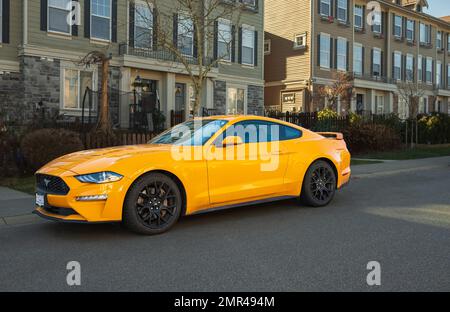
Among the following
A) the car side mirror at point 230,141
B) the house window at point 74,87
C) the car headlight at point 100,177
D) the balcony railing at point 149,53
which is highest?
the balcony railing at point 149,53

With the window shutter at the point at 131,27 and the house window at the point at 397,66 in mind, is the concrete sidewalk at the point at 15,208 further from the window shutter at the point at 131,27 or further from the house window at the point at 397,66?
the house window at the point at 397,66

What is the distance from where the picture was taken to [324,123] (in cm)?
1802

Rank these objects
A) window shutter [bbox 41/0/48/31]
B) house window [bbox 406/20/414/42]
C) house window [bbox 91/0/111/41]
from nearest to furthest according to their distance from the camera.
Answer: window shutter [bbox 41/0/48/31], house window [bbox 91/0/111/41], house window [bbox 406/20/414/42]

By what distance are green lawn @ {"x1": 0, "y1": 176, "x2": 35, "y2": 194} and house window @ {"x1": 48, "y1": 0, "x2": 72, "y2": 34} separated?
27.3 ft

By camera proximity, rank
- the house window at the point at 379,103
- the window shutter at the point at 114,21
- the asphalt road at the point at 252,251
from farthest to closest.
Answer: the house window at the point at 379,103 < the window shutter at the point at 114,21 < the asphalt road at the point at 252,251

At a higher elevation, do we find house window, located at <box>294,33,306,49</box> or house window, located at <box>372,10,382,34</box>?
house window, located at <box>372,10,382,34</box>

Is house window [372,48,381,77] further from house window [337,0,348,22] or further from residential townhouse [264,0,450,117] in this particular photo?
house window [337,0,348,22]

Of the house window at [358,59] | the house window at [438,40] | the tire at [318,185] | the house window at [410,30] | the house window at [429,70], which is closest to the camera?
the tire at [318,185]

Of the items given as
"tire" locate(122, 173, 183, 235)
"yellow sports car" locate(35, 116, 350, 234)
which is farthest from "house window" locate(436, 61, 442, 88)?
"tire" locate(122, 173, 183, 235)

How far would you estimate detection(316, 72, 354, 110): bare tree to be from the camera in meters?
26.4

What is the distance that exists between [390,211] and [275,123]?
A: 2364 mm

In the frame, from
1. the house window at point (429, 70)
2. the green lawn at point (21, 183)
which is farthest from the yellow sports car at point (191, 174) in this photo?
the house window at point (429, 70)

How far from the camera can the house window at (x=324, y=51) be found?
2812 centimetres

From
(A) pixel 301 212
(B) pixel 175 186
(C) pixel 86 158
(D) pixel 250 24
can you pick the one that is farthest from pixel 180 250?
(D) pixel 250 24
